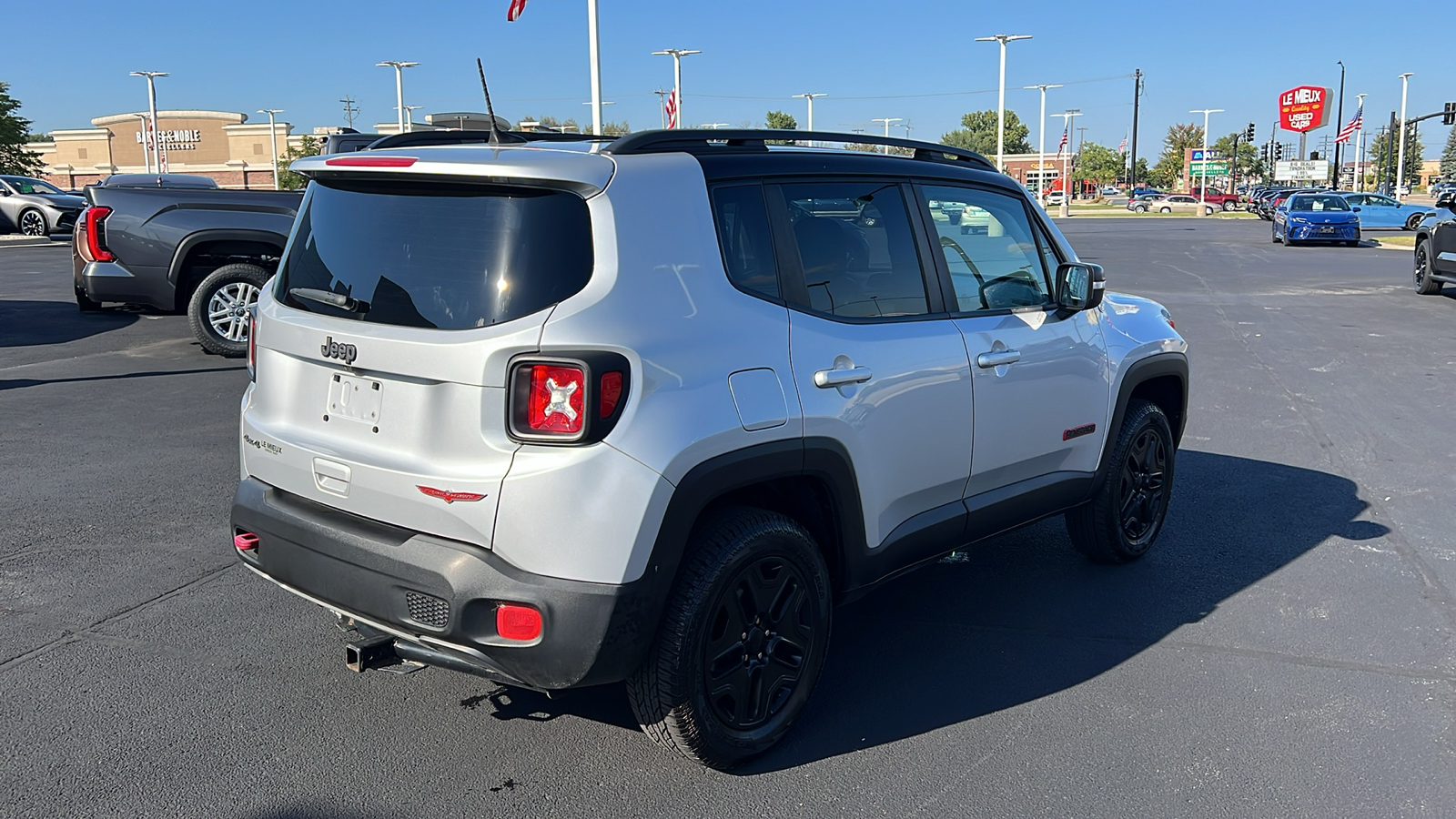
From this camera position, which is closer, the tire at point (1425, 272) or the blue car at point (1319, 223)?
the tire at point (1425, 272)

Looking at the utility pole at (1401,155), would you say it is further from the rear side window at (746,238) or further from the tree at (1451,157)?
the tree at (1451,157)

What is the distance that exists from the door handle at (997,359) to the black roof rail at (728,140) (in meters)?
0.80

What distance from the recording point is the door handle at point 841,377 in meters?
3.54

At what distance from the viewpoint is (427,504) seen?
314 cm

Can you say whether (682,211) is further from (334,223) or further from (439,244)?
(334,223)

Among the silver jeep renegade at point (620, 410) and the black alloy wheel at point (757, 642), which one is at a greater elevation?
the silver jeep renegade at point (620, 410)

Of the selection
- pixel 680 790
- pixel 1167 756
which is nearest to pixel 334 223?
pixel 680 790

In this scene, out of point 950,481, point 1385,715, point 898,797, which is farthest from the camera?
point 950,481

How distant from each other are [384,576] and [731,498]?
1.00 meters

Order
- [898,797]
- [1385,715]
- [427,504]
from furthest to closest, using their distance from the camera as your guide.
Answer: [1385,715] < [898,797] < [427,504]

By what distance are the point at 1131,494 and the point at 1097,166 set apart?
451ft

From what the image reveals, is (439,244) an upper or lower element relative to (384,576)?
upper

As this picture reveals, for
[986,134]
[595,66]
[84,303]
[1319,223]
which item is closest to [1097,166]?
[986,134]

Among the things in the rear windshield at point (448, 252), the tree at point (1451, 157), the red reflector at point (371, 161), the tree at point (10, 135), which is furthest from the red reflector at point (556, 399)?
the tree at point (1451, 157)
